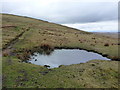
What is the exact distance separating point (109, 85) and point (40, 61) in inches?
624

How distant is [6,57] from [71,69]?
13699mm

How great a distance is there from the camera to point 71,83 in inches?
782

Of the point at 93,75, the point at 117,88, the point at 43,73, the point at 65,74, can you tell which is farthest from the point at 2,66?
the point at 117,88

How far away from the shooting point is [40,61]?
32.1m

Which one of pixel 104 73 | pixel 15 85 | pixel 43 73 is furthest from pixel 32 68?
pixel 104 73

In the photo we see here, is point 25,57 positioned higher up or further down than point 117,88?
higher up

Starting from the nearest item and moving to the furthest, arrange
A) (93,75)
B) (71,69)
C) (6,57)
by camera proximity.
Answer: (93,75), (71,69), (6,57)

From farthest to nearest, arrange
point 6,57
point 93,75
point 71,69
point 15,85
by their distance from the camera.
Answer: point 6,57
point 71,69
point 93,75
point 15,85

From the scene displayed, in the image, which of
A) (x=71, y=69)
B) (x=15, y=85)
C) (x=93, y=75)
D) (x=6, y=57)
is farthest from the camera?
(x=6, y=57)

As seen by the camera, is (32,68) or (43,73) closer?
(43,73)

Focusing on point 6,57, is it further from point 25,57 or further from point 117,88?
point 117,88

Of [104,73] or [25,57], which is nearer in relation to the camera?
[104,73]

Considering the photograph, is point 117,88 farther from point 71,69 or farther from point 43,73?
point 43,73

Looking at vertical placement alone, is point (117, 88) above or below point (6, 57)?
below
